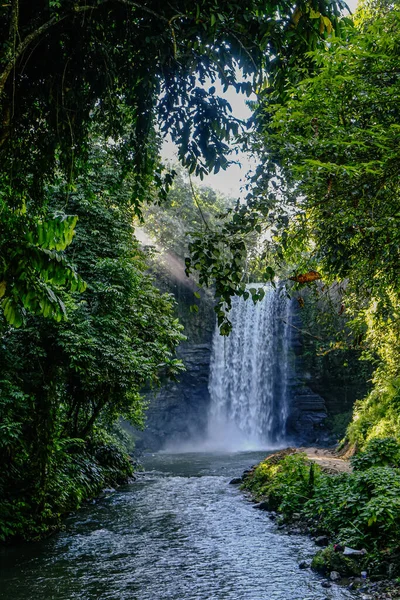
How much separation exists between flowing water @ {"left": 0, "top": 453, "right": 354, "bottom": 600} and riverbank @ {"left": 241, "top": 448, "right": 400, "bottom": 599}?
280 mm

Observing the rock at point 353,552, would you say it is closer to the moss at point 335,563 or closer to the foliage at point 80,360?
the moss at point 335,563

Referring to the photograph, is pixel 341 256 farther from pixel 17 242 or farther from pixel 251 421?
pixel 251 421

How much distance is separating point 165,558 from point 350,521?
2.88m

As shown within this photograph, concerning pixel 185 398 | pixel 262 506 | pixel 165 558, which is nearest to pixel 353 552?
pixel 165 558

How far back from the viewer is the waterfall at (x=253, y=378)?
31.8 meters

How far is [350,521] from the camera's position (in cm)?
745

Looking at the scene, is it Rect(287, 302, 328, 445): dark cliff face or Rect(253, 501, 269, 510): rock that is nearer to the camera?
Rect(253, 501, 269, 510): rock

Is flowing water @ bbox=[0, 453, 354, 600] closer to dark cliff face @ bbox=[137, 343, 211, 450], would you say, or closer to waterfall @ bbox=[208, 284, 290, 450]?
waterfall @ bbox=[208, 284, 290, 450]

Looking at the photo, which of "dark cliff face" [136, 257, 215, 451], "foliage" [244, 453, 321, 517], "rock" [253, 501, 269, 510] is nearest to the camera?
"foliage" [244, 453, 321, 517]

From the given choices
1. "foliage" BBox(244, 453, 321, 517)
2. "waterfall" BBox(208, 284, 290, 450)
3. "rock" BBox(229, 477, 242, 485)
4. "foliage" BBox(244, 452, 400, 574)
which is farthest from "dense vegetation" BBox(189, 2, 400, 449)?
"waterfall" BBox(208, 284, 290, 450)

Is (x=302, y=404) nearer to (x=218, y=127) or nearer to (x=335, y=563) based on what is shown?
(x=335, y=563)

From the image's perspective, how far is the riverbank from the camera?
6.29 metres

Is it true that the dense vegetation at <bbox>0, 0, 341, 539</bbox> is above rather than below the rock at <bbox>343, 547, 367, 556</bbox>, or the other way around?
above

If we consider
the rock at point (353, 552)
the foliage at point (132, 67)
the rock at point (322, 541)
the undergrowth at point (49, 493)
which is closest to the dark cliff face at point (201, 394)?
the undergrowth at point (49, 493)
